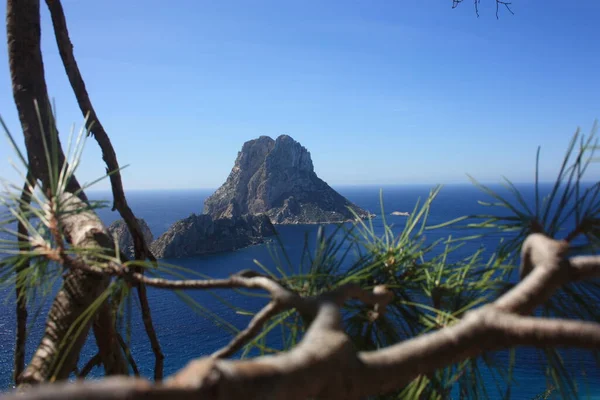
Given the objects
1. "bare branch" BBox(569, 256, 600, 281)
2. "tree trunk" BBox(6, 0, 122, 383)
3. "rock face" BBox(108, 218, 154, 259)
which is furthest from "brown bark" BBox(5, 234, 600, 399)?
"rock face" BBox(108, 218, 154, 259)

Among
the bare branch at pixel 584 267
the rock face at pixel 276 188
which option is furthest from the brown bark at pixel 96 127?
the rock face at pixel 276 188

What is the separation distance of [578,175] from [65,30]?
3.85 ft

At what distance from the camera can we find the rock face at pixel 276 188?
53188mm

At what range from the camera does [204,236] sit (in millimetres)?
37156

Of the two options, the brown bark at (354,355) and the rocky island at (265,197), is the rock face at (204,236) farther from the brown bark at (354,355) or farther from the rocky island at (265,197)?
the brown bark at (354,355)

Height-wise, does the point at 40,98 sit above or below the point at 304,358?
above

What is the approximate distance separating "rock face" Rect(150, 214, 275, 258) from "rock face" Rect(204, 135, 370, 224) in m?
11.6

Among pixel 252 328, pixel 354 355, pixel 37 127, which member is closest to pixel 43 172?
pixel 37 127

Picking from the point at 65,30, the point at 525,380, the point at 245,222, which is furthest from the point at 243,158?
the point at 65,30

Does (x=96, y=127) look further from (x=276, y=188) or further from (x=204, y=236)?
(x=276, y=188)

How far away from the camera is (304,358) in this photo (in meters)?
0.30

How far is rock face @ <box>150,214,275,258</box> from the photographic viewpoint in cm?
3525

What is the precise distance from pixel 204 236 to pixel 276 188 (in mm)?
23075

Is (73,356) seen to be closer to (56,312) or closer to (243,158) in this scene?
(56,312)
